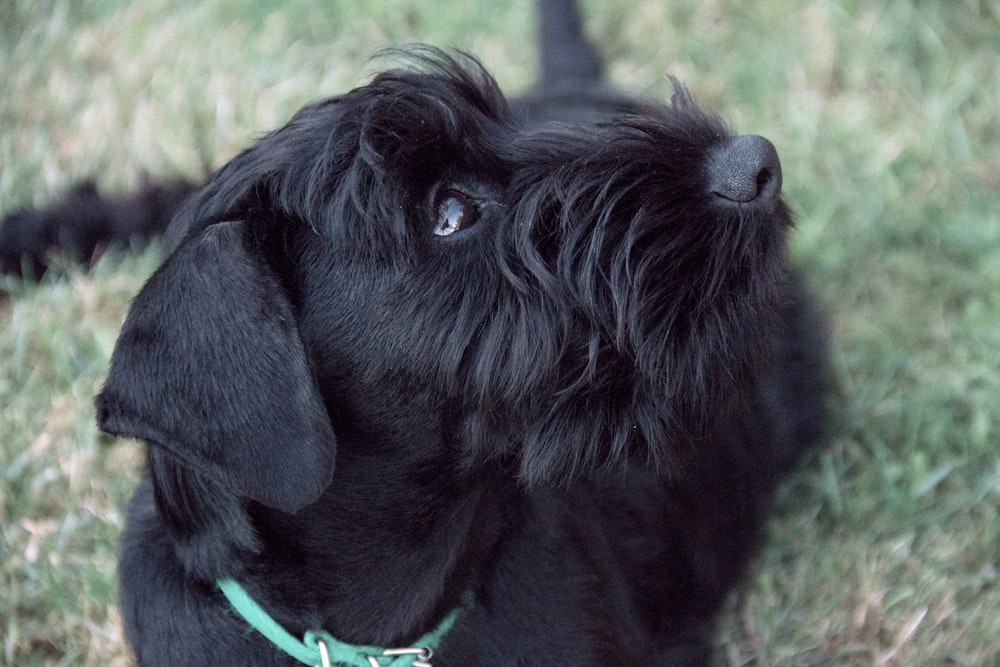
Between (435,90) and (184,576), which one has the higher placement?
(435,90)

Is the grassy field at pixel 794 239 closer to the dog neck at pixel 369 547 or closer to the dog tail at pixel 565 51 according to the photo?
the dog tail at pixel 565 51

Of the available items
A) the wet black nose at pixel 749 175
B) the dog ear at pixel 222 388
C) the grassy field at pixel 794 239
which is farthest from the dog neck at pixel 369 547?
the grassy field at pixel 794 239

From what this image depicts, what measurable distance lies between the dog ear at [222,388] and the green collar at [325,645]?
37 centimetres

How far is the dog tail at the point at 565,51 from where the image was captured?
436 centimetres

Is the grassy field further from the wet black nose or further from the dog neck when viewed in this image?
the wet black nose

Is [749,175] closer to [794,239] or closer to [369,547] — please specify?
[369,547]

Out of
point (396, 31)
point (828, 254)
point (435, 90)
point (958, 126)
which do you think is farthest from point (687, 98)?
point (396, 31)

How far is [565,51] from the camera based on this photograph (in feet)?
14.4

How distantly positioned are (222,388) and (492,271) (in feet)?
1.91

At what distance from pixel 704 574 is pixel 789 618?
0.27 m

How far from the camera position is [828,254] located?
432cm

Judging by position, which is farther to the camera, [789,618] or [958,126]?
[958,126]

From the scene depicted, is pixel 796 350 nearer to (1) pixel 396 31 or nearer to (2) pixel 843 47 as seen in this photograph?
(2) pixel 843 47

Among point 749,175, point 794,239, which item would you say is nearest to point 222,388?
point 749,175
